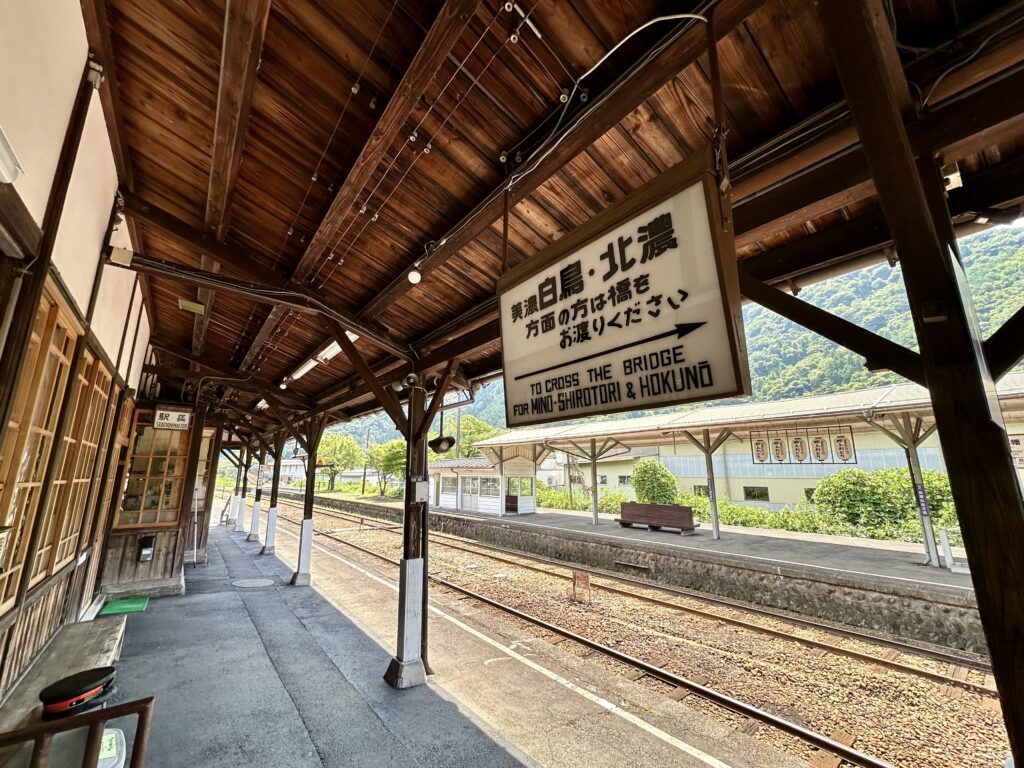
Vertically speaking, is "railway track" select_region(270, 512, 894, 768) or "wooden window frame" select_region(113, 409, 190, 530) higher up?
"wooden window frame" select_region(113, 409, 190, 530)

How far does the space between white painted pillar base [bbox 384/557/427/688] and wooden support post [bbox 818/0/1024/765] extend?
4.32 metres

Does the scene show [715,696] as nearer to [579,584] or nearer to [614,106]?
[579,584]

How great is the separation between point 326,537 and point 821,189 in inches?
591

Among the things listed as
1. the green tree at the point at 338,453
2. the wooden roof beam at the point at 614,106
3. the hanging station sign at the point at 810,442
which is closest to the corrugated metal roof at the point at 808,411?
the hanging station sign at the point at 810,442

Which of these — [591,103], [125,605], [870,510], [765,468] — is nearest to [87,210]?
[591,103]

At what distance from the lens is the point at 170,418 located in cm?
750

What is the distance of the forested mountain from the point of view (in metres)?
41.3

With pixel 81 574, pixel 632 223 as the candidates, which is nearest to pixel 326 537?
pixel 81 574

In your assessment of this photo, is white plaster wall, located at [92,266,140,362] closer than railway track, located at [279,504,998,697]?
Yes

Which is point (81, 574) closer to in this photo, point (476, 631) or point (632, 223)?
point (476, 631)

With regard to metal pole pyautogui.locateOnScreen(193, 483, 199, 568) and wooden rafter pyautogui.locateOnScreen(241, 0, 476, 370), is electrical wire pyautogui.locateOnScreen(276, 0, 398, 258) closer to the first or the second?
wooden rafter pyautogui.locateOnScreen(241, 0, 476, 370)

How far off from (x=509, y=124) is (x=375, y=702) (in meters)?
4.80

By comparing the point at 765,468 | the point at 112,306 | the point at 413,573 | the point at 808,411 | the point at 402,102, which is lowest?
the point at 413,573

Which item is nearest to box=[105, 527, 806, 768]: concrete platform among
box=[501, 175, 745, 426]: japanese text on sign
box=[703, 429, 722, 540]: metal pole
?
box=[501, 175, 745, 426]: japanese text on sign
